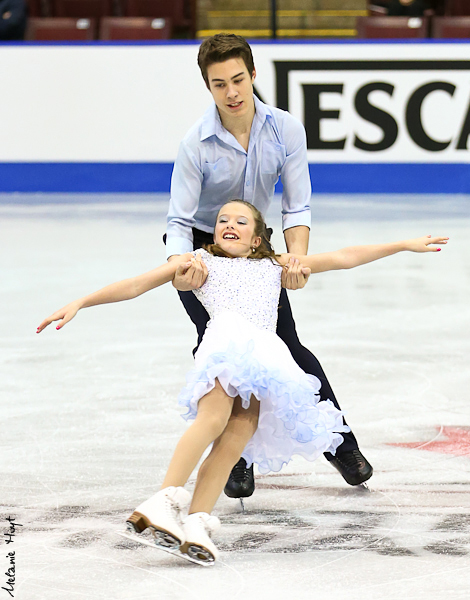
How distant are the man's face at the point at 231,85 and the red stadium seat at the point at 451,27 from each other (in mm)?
5901

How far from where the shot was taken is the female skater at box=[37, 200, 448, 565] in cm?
210

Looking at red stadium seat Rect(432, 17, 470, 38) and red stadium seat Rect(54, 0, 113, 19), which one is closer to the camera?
red stadium seat Rect(432, 17, 470, 38)

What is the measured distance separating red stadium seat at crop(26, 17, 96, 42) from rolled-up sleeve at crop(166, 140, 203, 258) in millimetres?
6225

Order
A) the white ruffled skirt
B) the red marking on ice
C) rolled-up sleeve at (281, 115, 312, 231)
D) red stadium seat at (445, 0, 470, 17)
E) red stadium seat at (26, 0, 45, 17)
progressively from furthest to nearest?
1. red stadium seat at (26, 0, 45, 17)
2. red stadium seat at (445, 0, 470, 17)
3. the red marking on ice
4. rolled-up sleeve at (281, 115, 312, 231)
5. the white ruffled skirt

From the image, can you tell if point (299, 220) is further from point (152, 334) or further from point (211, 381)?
point (152, 334)

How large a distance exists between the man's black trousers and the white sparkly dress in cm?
11

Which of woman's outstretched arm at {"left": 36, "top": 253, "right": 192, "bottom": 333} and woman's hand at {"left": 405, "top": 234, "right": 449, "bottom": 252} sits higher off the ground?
woman's hand at {"left": 405, "top": 234, "right": 449, "bottom": 252}

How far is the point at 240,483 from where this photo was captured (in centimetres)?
253

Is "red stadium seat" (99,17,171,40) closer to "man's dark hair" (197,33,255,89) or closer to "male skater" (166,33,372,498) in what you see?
"male skater" (166,33,372,498)

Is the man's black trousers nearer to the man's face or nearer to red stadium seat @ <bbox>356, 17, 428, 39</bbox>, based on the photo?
the man's face

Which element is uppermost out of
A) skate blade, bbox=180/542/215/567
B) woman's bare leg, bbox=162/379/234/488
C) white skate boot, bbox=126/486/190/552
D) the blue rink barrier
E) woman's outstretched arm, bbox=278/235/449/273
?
woman's outstretched arm, bbox=278/235/449/273

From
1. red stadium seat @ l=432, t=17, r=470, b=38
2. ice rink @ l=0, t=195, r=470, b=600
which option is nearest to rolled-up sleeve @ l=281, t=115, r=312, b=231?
ice rink @ l=0, t=195, r=470, b=600

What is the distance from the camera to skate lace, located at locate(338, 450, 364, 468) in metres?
2.59
